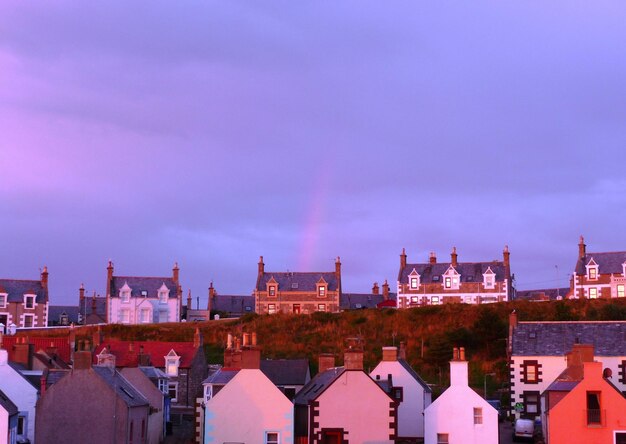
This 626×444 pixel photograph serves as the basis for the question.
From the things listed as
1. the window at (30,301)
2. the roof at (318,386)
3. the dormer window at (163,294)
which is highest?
the dormer window at (163,294)

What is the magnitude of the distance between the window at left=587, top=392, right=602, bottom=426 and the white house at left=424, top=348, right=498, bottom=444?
15.4 ft

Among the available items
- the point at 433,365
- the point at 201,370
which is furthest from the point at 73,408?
the point at 433,365

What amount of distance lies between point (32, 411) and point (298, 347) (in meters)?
40.0

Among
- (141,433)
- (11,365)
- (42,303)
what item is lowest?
(141,433)

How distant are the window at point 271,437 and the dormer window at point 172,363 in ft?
91.4

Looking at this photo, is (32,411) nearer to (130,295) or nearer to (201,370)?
(201,370)

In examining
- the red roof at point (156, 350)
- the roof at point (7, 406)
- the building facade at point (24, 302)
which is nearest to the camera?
the roof at point (7, 406)

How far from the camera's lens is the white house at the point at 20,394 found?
51312 mm

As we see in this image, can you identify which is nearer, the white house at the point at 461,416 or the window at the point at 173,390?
the white house at the point at 461,416

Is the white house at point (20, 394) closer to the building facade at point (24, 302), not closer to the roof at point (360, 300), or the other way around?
the building facade at point (24, 302)

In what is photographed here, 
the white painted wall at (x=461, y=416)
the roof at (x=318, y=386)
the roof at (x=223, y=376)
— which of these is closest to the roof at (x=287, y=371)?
the roof at (x=223, y=376)

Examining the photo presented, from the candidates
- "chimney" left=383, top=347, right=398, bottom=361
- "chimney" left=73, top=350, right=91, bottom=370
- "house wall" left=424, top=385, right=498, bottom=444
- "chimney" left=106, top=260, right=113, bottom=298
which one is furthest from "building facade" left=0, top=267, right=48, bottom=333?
"house wall" left=424, top=385, right=498, bottom=444

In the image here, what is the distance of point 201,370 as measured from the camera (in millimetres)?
76312

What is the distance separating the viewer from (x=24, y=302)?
116m
